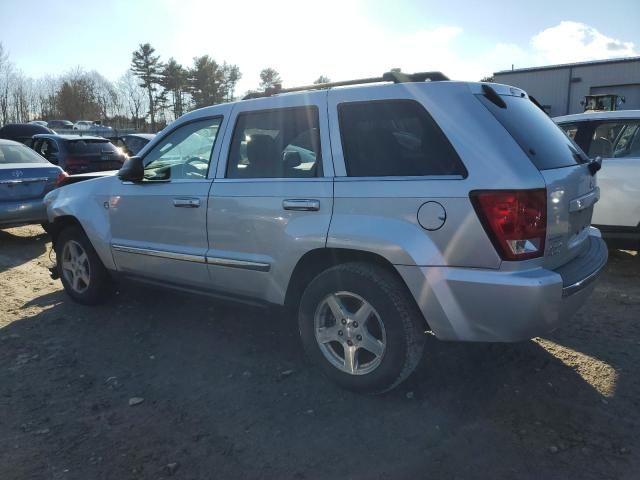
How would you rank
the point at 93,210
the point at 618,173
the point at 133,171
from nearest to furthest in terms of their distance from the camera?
the point at 133,171, the point at 93,210, the point at 618,173

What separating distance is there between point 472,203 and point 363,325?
1.00m

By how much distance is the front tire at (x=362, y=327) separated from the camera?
2.94 metres

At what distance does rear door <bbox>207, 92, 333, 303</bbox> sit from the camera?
10.6ft

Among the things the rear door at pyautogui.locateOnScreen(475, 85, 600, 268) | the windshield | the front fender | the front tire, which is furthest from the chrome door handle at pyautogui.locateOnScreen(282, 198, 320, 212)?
the windshield

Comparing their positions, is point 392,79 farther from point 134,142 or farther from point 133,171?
point 134,142

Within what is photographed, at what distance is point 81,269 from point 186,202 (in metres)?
1.85

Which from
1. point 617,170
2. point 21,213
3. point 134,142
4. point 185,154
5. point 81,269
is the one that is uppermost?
point 134,142

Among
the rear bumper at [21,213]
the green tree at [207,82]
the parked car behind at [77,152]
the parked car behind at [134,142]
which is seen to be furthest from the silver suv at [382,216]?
the green tree at [207,82]

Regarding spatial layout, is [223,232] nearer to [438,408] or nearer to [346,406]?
[346,406]

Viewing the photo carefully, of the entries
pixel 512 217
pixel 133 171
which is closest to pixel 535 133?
pixel 512 217

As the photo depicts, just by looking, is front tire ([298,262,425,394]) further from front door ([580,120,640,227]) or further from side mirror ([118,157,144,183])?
Answer: front door ([580,120,640,227])

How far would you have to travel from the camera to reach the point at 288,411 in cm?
306

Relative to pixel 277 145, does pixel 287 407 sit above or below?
below

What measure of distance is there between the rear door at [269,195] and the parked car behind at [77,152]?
26.4 ft
